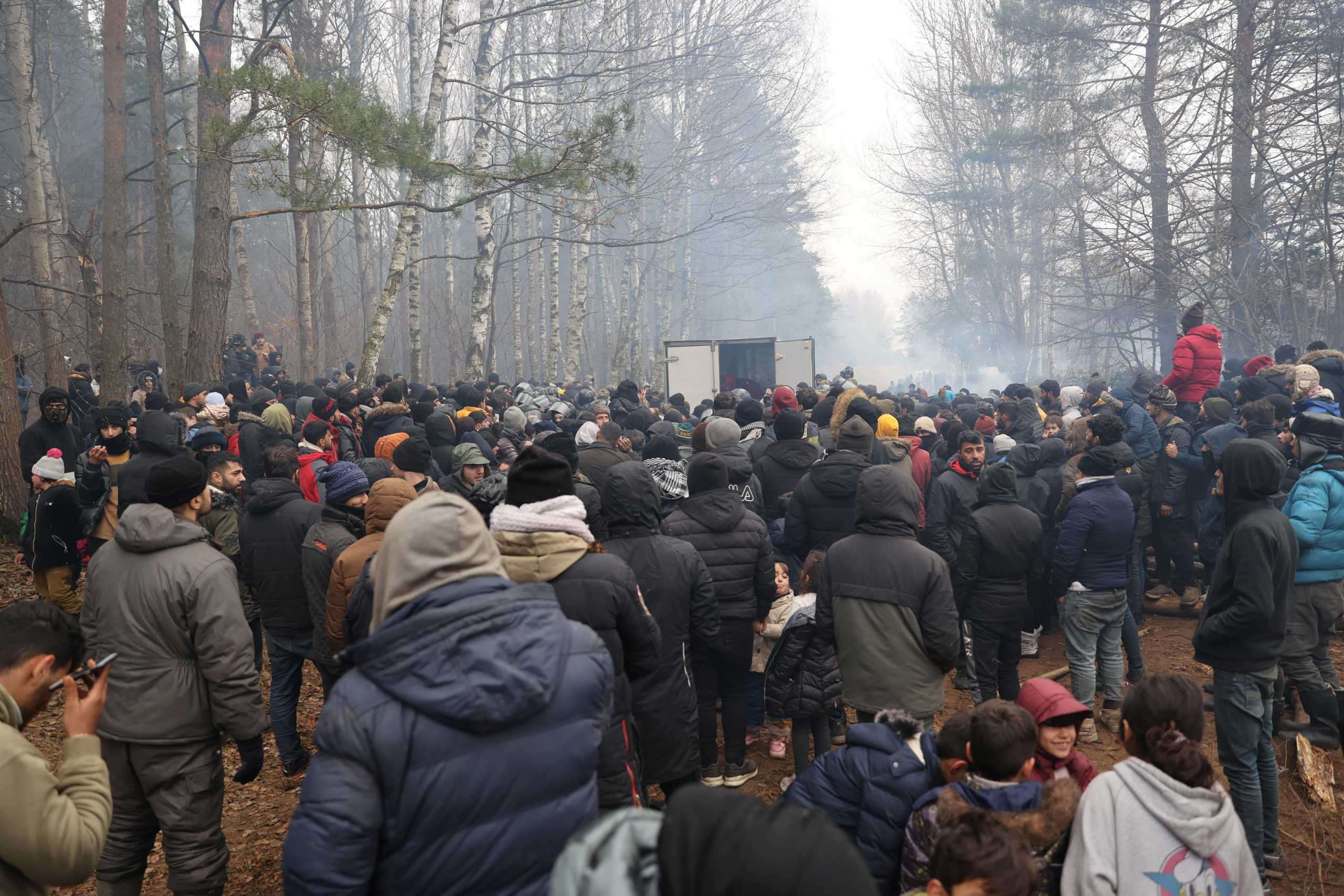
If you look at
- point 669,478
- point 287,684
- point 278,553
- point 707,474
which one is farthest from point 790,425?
point 287,684

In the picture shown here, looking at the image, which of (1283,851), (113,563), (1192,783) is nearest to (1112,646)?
(1283,851)

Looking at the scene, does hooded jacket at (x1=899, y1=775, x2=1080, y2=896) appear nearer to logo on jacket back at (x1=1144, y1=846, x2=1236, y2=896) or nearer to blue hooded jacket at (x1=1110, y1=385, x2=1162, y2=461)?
logo on jacket back at (x1=1144, y1=846, x2=1236, y2=896)

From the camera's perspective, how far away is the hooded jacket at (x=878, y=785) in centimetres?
286

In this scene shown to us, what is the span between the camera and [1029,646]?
24.1 ft

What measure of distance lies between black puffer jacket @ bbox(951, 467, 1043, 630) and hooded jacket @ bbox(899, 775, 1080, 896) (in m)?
2.91

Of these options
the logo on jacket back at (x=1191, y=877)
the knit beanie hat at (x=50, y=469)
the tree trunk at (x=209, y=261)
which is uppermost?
the tree trunk at (x=209, y=261)

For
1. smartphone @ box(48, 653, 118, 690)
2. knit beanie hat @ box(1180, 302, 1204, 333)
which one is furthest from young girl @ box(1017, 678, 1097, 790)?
knit beanie hat @ box(1180, 302, 1204, 333)

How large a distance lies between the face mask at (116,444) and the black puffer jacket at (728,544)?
4.51 m

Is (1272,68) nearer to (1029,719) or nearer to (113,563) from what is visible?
(1029,719)

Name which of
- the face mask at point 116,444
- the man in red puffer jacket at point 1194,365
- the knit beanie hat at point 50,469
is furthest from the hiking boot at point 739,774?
the man in red puffer jacket at point 1194,365

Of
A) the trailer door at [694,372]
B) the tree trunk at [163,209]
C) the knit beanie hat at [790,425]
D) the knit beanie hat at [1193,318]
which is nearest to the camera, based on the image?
the knit beanie hat at [790,425]

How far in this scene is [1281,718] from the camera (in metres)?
5.59

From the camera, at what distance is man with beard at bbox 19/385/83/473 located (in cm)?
735

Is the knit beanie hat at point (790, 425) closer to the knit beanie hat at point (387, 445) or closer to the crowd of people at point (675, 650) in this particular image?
the crowd of people at point (675, 650)
